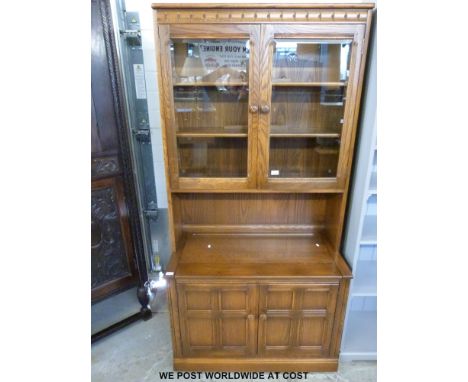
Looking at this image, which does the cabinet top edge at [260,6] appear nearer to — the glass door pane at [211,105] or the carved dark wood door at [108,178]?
the glass door pane at [211,105]

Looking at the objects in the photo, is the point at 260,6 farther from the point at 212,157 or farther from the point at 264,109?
the point at 212,157

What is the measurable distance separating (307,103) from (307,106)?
0.01 meters

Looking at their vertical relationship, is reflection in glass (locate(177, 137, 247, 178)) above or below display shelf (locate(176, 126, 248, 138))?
below

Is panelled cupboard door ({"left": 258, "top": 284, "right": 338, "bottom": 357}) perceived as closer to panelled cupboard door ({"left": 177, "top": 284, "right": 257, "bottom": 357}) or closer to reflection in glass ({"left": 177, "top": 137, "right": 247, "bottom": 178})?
panelled cupboard door ({"left": 177, "top": 284, "right": 257, "bottom": 357})

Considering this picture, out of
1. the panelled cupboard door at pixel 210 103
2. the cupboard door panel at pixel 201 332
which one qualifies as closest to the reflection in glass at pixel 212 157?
the panelled cupboard door at pixel 210 103

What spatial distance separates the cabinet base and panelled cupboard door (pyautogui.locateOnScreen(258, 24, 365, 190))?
982mm

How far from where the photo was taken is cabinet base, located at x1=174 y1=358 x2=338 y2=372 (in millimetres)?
1518

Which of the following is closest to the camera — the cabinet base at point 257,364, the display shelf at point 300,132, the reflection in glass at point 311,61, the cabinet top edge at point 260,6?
the cabinet top edge at point 260,6

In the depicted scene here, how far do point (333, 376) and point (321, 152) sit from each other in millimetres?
1263

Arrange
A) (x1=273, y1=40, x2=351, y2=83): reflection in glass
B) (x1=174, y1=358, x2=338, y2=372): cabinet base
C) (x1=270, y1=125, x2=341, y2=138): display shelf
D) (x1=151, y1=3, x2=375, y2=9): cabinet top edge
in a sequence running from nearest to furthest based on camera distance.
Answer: (x1=151, y1=3, x2=375, y2=9): cabinet top edge, (x1=273, y1=40, x2=351, y2=83): reflection in glass, (x1=270, y1=125, x2=341, y2=138): display shelf, (x1=174, y1=358, x2=338, y2=372): cabinet base

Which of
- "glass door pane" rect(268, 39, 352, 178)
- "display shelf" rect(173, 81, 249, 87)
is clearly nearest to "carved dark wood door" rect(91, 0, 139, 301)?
"display shelf" rect(173, 81, 249, 87)

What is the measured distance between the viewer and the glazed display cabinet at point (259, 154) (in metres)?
1.17

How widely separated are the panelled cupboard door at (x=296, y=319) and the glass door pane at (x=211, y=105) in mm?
655

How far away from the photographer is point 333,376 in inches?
60.3
